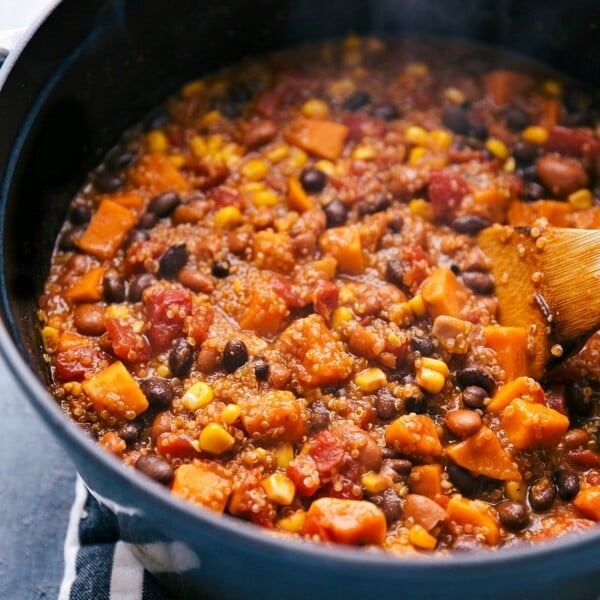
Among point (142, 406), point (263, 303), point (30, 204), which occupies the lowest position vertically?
point (142, 406)

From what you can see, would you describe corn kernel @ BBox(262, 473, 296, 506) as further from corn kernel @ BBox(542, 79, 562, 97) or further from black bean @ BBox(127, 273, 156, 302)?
corn kernel @ BBox(542, 79, 562, 97)

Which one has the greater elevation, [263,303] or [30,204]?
[30,204]

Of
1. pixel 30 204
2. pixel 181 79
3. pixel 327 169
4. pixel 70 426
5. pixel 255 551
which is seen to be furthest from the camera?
pixel 181 79

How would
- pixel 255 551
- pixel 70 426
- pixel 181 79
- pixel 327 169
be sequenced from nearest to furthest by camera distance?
pixel 255 551 < pixel 70 426 < pixel 327 169 < pixel 181 79

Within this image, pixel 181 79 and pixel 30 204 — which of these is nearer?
pixel 30 204

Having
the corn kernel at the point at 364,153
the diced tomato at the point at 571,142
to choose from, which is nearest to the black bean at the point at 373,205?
the corn kernel at the point at 364,153

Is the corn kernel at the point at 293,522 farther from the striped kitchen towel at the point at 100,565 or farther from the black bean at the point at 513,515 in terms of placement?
the black bean at the point at 513,515

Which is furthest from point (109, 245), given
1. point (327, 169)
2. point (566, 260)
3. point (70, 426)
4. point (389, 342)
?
point (566, 260)

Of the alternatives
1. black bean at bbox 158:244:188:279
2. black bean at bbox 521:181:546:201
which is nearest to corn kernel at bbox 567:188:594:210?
black bean at bbox 521:181:546:201

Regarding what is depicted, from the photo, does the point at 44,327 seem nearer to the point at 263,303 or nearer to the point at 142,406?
the point at 142,406
